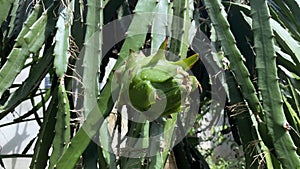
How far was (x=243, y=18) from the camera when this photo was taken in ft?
Answer: 3.06

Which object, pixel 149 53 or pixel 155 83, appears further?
pixel 149 53

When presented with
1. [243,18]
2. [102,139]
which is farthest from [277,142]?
[243,18]

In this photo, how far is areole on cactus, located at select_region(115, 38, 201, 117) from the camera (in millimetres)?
601

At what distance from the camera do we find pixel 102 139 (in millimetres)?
650

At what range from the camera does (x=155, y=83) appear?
60cm

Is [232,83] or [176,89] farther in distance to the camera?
[232,83]

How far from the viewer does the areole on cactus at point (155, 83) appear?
0.60 metres

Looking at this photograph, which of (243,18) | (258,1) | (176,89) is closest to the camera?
(176,89)

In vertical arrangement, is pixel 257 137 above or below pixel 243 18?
below

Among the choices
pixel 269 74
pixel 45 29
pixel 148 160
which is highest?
pixel 45 29

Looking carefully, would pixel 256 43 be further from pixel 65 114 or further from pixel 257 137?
pixel 65 114

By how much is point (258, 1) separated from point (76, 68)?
0.29m

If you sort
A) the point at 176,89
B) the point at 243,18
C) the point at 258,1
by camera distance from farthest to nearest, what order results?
the point at 243,18 < the point at 258,1 < the point at 176,89

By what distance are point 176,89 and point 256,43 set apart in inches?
6.1
